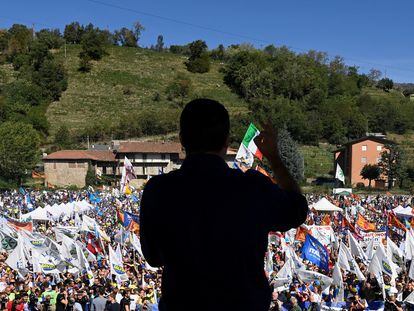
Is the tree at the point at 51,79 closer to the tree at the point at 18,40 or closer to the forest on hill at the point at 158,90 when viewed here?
the forest on hill at the point at 158,90

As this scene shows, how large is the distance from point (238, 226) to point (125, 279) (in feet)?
41.3

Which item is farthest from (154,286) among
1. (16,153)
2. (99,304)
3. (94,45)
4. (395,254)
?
(94,45)

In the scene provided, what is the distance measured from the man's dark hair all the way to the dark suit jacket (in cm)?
9

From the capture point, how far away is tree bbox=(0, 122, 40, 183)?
60.7 m

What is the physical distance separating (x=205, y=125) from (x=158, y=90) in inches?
4387

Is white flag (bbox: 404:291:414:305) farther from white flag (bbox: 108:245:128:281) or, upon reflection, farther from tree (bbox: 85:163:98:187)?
tree (bbox: 85:163:98:187)

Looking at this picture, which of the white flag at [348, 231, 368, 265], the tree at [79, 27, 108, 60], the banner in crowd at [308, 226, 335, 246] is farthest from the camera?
the tree at [79, 27, 108, 60]

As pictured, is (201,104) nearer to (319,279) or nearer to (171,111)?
(319,279)

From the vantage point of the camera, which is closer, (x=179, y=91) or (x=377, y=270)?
(x=377, y=270)

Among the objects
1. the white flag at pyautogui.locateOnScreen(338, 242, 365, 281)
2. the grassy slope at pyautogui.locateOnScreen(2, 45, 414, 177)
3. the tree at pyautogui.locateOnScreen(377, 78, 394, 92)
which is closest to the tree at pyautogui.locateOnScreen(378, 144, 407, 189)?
the grassy slope at pyautogui.locateOnScreen(2, 45, 414, 177)

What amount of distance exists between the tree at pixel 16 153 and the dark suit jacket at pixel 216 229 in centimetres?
6190

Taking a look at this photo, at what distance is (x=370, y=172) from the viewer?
213ft

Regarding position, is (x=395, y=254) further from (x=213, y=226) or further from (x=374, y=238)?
(x=213, y=226)

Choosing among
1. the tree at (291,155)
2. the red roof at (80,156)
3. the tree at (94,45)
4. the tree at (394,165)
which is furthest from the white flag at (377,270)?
the tree at (94,45)
